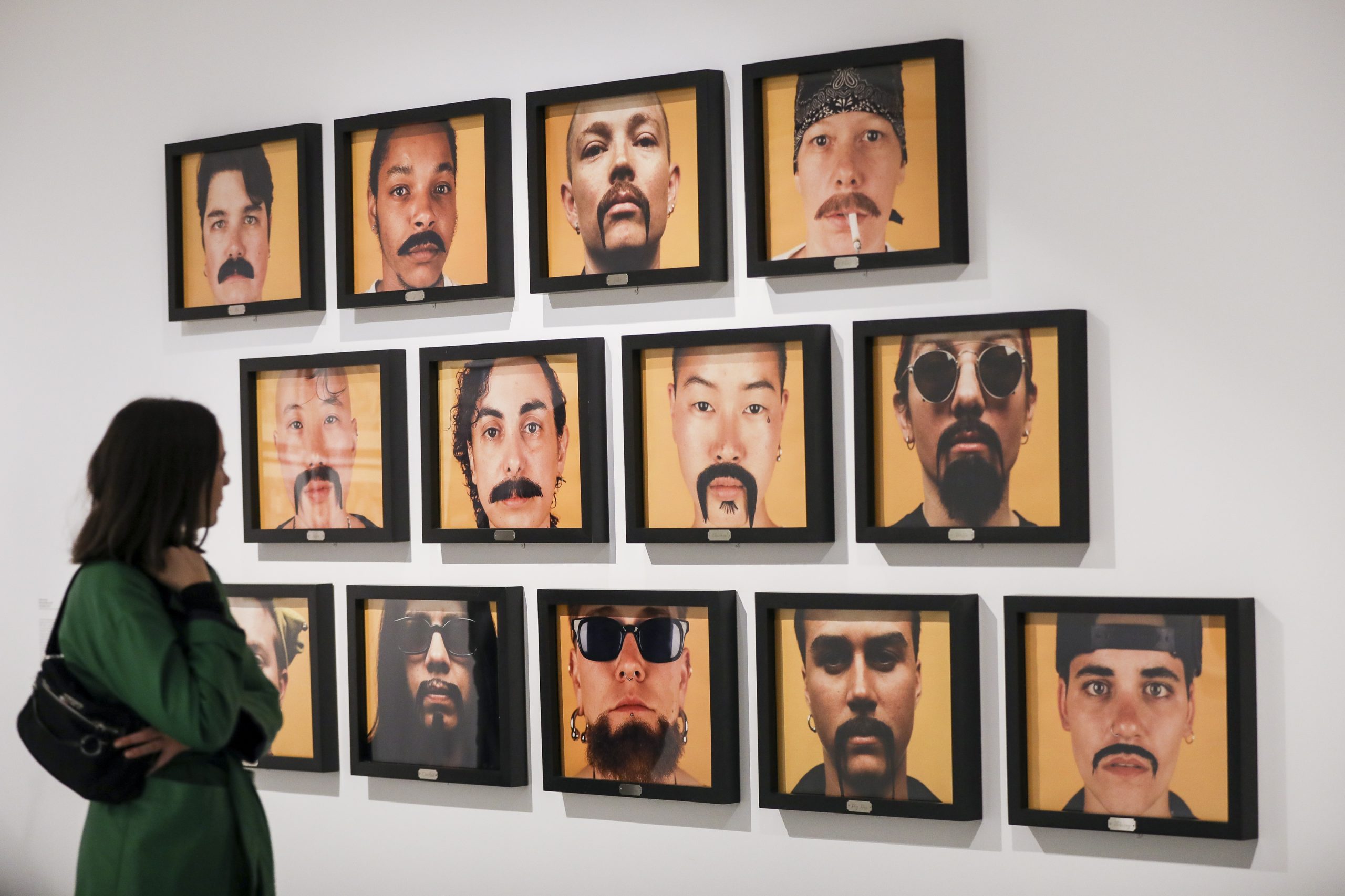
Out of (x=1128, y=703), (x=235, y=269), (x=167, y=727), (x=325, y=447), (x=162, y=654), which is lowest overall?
(x=1128, y=703)

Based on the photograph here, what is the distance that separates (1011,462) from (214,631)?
1.57 m

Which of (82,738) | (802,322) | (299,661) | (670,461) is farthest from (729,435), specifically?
(82,738)

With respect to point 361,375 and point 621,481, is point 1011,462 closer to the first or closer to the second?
point 621,481

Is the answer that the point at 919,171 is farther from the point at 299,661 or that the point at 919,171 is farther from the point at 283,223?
the point at 299,661

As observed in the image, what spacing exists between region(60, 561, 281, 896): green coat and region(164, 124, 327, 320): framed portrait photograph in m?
1.47

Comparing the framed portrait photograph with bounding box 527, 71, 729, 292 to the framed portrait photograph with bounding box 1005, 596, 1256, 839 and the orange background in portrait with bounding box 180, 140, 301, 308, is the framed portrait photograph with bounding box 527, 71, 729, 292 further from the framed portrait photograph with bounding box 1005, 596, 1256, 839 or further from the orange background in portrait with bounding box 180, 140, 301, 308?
the framed portrait photograph with bounding box 1005, 596, 1256, 839

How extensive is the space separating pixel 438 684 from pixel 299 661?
1.39ft

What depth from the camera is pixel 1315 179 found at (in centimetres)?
247

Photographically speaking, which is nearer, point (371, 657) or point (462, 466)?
point (462, 466)

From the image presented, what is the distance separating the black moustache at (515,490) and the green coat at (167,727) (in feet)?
3.48

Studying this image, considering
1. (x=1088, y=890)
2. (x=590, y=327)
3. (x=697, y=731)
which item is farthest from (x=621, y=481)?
(x=1088, y=890)

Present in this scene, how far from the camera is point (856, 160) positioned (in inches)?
110

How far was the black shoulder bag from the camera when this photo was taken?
201cm

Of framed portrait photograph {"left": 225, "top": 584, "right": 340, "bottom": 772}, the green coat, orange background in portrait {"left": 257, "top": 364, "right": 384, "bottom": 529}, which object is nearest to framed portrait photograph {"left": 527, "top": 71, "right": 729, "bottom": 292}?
orange background in portrait {"left": 257, "top": 364, "right": 384, "bottom": 529}
